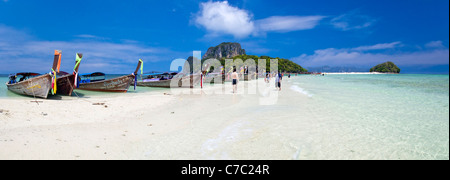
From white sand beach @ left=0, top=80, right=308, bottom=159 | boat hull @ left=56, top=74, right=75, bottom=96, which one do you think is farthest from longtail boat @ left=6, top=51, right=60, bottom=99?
white sand beach @ left=0, top=80, right=308, bottom=159

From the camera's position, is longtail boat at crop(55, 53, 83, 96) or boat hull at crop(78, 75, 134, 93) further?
boat hull at crop(78, 75, 134, 93)

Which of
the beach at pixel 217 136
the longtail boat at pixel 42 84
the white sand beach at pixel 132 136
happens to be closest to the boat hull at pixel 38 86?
the longtail boat at pixel 42 84

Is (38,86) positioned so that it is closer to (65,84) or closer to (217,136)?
(65,84)

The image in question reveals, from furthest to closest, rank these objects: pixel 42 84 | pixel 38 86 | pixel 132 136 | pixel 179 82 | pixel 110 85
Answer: pixel 179 82
pixel 110 85
pixel 38 86
pixel 42 84
pixel 132 136

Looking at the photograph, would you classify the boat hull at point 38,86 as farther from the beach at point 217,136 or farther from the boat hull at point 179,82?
the boat hull at point 179,82

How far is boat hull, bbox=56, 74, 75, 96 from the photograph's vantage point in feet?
45.2

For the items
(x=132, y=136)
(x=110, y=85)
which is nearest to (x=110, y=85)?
(x=110, y=85)

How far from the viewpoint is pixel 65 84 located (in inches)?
554

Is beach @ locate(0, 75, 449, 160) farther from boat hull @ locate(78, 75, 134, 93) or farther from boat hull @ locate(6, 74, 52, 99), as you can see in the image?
boat hull @ locate(78, 75, 134, 93)

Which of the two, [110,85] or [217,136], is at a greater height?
[110,85]

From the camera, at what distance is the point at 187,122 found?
21.1 feet
